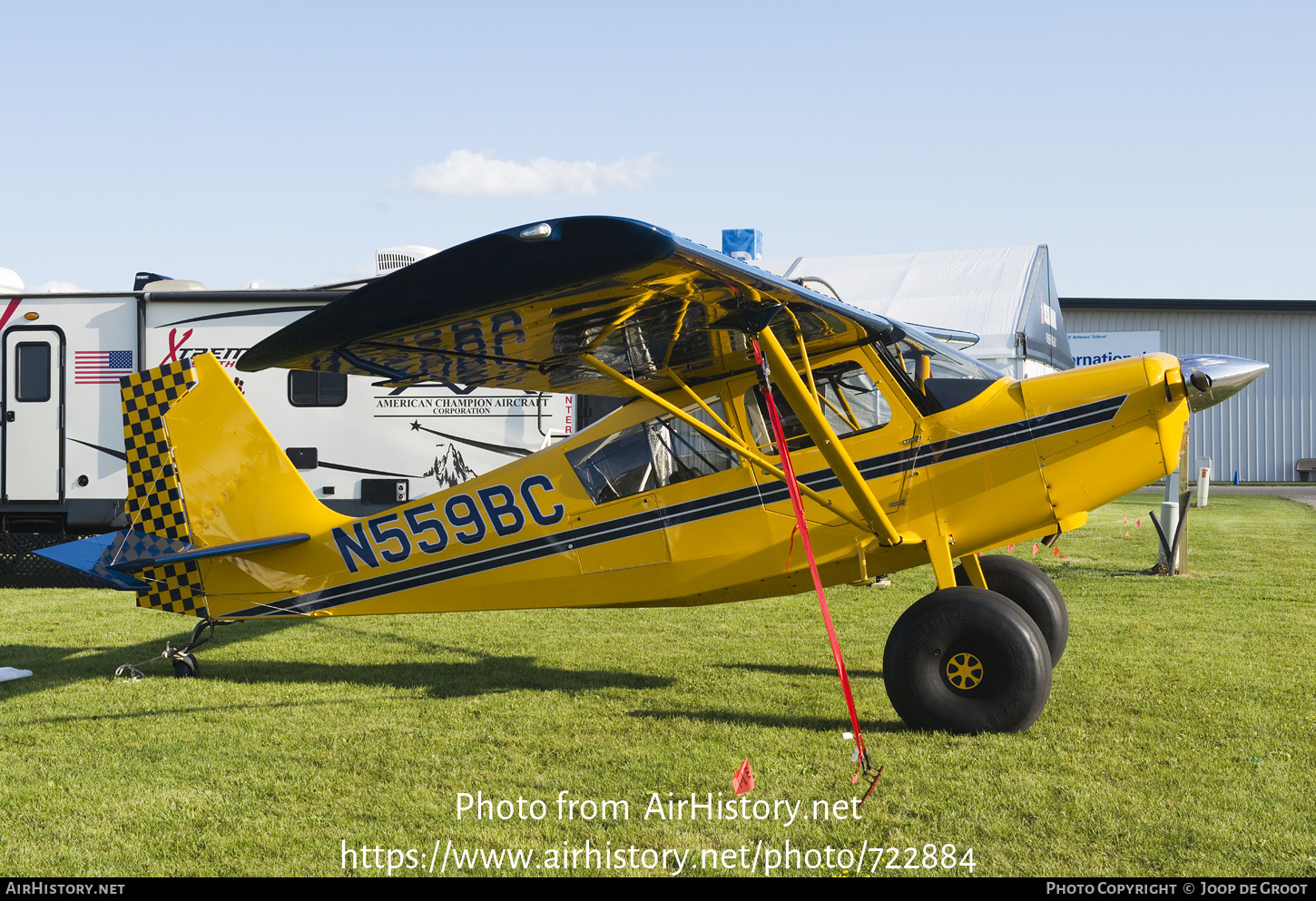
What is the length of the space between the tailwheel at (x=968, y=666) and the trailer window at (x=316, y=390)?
25.8 ft

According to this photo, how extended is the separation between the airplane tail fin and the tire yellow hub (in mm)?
4191

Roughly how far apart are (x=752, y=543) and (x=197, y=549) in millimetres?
3857

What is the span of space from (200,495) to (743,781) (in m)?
4.51

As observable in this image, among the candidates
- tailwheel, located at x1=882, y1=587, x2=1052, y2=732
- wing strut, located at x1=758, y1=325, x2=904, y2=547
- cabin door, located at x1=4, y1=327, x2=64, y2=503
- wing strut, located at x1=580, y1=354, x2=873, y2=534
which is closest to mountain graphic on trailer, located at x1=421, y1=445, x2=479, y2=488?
cabin door, located at x1=4, y1=327, x2=64, y2=503

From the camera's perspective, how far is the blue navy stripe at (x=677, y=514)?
18.6 ft

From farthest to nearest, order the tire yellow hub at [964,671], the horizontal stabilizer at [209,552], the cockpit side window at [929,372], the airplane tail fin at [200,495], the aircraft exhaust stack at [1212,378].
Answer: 1. the airplane tail fin at [200,495]
2. the horizontal stabilizer at [209,552]
3. the cockpit side window at [929,372]
4. the aircraft exhaust stack at [1212,378]
5. the tire yellow hub at [964,671]

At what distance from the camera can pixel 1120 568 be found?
484 inches

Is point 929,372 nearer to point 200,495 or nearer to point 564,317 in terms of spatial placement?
point 564,317

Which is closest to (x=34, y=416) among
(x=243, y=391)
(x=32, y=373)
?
(x=32, y=373)

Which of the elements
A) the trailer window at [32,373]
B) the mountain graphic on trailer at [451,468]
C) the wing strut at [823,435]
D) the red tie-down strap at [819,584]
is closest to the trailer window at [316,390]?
the mountain graphic on trailer at [451,468]

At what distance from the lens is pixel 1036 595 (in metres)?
6.68

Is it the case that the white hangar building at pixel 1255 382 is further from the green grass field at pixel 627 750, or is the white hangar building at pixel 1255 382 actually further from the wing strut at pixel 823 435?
the wing strut at pixel 823 435

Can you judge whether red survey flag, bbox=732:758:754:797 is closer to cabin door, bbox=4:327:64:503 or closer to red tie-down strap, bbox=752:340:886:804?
red tie-down strap, bbox=752:340:886:804

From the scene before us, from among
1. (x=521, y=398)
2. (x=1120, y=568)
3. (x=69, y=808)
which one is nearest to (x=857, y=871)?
(x=69, y=808)
